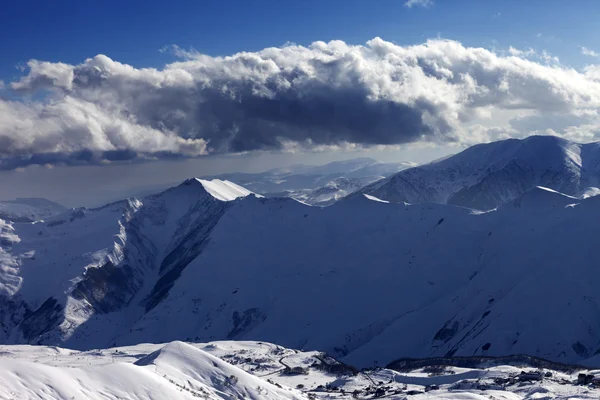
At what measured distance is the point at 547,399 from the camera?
408 feet

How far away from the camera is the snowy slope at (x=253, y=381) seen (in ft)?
327

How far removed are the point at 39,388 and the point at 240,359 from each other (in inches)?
4186

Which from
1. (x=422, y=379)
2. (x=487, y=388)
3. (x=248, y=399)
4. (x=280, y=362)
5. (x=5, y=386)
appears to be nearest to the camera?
(x=5, y=386)

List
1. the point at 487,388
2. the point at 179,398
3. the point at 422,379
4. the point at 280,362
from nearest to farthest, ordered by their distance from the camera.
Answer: the point at 179,398 < the point at 487,388 < the point at 422,379 < the point at 280,362

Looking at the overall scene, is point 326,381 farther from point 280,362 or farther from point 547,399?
point 547,399

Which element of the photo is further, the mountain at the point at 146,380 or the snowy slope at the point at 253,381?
the snowy slope at the point at 253,381

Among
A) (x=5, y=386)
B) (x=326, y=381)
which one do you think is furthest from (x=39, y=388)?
(x=326, y=381)

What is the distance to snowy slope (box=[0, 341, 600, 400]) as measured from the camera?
327 ft

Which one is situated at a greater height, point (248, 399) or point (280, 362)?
point (248, 399)

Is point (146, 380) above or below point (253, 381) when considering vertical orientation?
above

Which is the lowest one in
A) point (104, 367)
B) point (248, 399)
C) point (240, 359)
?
point (240, 359)

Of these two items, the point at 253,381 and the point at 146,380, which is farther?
the point at 253,381

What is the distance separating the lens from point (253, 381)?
124 m

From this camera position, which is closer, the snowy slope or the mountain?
the mountain
